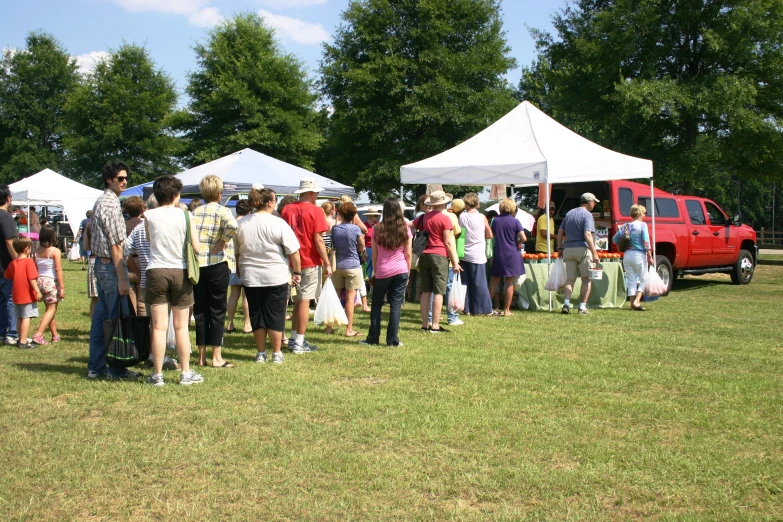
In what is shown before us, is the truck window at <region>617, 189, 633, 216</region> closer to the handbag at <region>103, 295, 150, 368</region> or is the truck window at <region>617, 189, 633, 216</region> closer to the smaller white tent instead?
the handbag at <region>103, 295, 150, 368</region>

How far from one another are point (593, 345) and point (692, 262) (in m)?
7.76

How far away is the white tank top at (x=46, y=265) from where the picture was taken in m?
8.70

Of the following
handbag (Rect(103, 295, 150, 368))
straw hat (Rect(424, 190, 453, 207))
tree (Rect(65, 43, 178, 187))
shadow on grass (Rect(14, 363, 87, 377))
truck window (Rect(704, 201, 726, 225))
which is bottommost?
shadow on grass (Rect(14, 363, 87, 377))

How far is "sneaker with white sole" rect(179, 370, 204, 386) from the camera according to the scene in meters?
6.29

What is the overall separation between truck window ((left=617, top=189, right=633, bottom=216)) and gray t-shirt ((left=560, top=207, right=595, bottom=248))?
2628 mm

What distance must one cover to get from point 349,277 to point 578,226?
405 cm

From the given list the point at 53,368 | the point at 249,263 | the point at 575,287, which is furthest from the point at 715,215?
the point at 53,368

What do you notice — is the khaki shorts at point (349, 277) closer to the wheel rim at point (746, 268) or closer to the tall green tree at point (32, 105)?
the wheel rim at point (746, 268)

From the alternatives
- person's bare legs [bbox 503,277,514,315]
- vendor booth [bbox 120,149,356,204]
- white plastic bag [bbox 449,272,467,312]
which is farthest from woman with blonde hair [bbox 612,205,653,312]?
vendor booth [bbox 120,149,356,204]

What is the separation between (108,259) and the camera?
6.54m

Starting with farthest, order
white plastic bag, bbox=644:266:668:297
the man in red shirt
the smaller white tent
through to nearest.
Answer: the smaller white tent → white plastic bag, bbox=644:266:668:297 → the man in red shirt

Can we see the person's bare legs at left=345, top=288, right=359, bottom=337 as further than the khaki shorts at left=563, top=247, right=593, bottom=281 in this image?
No

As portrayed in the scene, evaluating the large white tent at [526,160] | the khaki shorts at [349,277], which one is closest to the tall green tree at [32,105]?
the large white tent at [526,160]

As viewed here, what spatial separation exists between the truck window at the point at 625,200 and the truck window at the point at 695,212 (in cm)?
217
